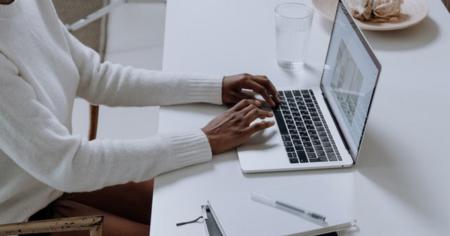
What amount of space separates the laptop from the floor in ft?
3.69

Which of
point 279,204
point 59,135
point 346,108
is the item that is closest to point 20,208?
point 59,135

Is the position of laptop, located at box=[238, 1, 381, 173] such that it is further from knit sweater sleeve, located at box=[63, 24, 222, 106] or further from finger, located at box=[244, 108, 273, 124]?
knit sweater sleeve, located at box=[63, 24, 222, 106]

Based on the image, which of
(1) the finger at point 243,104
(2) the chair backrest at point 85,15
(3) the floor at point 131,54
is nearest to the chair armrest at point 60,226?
(1) the finger at point 243,104

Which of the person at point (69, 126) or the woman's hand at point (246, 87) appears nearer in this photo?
the person at point (69, 126)

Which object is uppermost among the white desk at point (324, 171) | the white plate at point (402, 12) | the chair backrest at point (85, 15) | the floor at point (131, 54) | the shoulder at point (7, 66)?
the shoulder at point (7, 66)

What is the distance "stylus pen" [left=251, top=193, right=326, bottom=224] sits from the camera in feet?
3.25

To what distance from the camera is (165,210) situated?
40.1 inches

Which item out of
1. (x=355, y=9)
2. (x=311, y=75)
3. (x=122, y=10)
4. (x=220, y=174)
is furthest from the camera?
(x=122, y=10)

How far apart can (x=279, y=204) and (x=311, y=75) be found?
1.61ft

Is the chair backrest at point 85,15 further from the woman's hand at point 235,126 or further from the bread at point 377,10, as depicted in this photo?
the woman's hand at point 235,126

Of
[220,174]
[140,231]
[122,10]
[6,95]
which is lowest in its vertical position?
[122,10]

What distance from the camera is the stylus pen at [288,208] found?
0.99m

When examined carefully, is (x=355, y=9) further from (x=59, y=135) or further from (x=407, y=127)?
(x=59, y=135)

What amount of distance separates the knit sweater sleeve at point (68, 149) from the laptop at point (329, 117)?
0.13 metres
